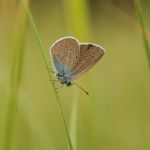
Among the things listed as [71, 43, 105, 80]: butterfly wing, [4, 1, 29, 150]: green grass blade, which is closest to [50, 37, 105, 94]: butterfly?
[71, 43, 105, 80]: butterfly wing

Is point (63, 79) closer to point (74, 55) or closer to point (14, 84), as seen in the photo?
point (74, 55)

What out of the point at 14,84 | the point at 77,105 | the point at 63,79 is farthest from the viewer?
the point at 63,79

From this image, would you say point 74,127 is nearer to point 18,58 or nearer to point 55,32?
point 18,58

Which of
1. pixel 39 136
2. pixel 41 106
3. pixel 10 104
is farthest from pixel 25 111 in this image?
pixel 41 106

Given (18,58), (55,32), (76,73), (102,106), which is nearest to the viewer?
(18,58)

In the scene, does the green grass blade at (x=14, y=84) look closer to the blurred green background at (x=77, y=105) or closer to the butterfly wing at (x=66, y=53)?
the blurred green background at (x=77, y=105)

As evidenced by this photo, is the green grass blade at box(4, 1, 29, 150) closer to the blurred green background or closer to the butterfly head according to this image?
the blurred green background

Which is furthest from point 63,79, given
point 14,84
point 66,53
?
point 14,84
